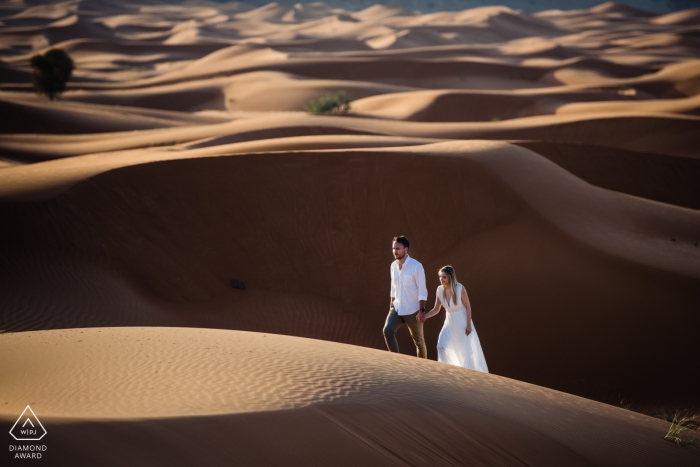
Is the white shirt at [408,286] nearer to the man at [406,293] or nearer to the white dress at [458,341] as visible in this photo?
the man at [406,293]

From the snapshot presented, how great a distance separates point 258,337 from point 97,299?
145 inches

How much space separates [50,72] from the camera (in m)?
32.0

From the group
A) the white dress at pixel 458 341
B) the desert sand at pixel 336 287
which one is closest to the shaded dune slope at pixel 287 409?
the desert sand at pixel 336 287

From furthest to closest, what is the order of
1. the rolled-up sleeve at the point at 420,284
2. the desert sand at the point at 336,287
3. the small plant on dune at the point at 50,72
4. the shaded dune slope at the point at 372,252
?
the small plant on dune at the point at 50,72 → the shaded dune slope at the point at 372,252 → the rolled-up sleeve at the point at 420,284 → the desert sand at the point at 336,287

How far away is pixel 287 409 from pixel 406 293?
3243mm

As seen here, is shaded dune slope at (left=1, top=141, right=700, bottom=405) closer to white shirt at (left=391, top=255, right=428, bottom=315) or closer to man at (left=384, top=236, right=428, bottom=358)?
man at (left=384, top=236, right=428, bottom=358)

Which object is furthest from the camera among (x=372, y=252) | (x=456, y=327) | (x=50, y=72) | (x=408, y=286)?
(x=50, y=72)

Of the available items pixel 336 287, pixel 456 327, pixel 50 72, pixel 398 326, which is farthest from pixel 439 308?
pixel 50 72

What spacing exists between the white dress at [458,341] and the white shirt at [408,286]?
22 cm

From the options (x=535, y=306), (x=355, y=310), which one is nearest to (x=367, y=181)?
(x=355, y=310)

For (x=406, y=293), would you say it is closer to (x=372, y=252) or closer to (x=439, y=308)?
(x=439, y=308)

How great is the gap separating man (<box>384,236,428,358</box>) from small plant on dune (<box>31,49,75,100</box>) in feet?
97.4

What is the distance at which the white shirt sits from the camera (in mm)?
7219

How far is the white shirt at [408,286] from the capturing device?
23.7 ft
